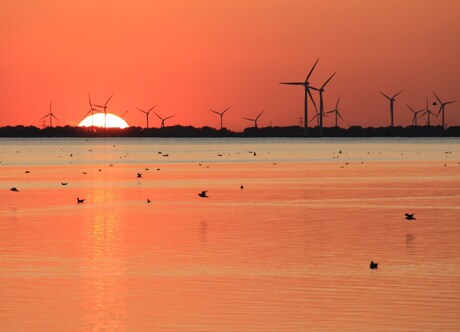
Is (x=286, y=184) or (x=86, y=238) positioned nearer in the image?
(x=86, y=238)

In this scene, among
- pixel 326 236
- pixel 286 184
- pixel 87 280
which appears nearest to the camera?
pixel 87 280

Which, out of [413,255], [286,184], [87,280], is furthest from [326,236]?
[286,184]

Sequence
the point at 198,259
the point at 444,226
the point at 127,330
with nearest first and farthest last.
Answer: the point at 127,330, the point at 198,259, the point at 444,226

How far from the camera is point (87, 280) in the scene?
90.6 ft

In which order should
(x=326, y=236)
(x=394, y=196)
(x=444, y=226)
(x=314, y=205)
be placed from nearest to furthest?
(x=326, y=236), (x=444, y=226), (x=314, y=205), (x=394, y=196)

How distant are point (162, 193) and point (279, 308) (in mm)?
38706

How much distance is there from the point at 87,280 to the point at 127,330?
6409 mm

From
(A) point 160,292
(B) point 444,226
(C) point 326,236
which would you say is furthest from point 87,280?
(B) point 444,226

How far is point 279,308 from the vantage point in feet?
77.5

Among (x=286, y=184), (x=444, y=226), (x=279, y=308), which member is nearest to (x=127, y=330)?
(x=279, y=308)

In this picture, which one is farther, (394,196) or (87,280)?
(394,196)

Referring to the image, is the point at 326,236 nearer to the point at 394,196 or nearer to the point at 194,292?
the point at 194,292

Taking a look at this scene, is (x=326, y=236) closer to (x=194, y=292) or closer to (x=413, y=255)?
(x=413, y=255)

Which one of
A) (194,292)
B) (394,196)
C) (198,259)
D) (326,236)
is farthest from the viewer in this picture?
(394,196)
